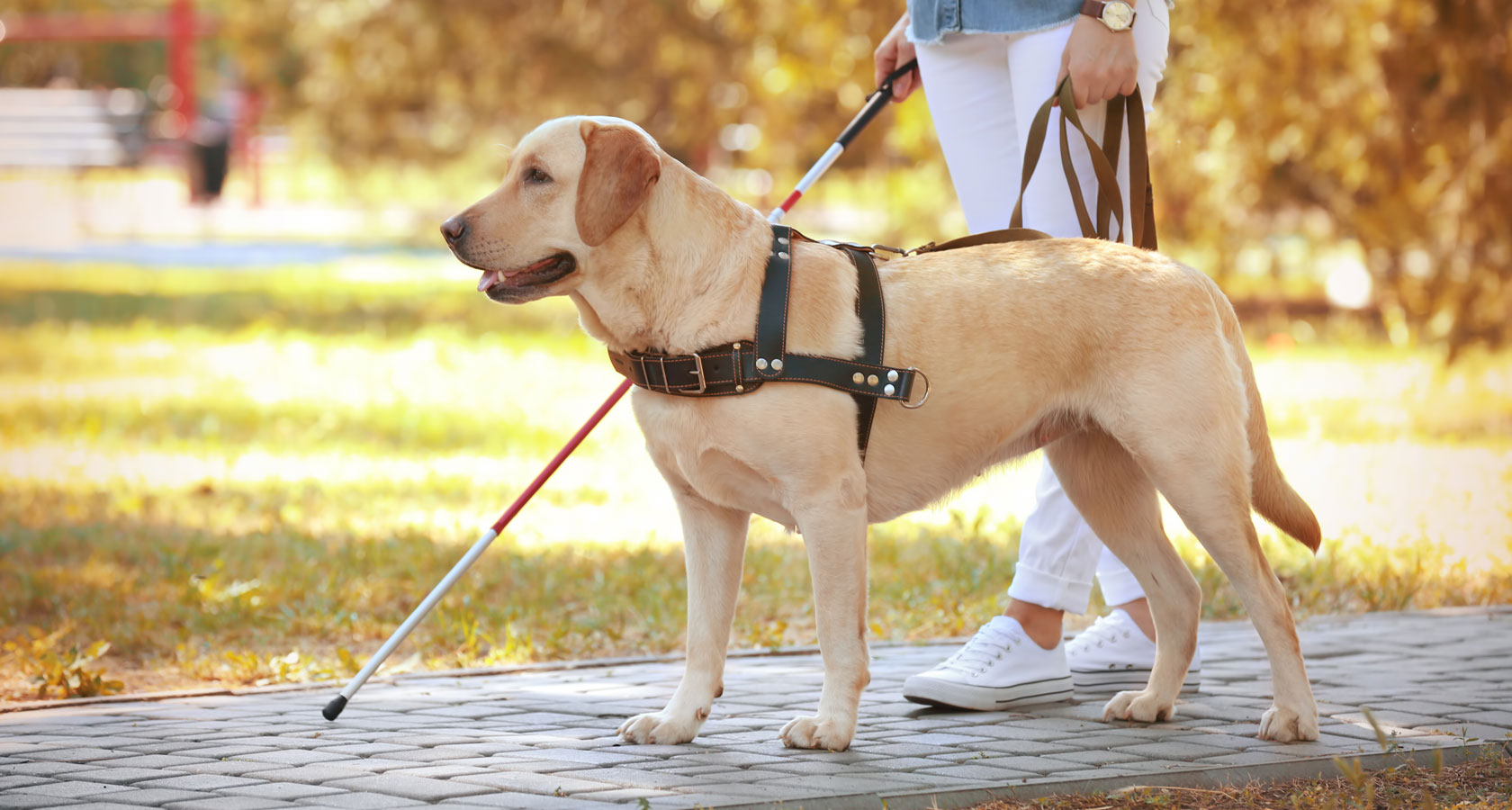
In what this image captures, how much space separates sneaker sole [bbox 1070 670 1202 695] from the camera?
4.60 metres

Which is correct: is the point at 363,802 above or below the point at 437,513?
below

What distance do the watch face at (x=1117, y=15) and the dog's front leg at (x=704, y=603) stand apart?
1683mm

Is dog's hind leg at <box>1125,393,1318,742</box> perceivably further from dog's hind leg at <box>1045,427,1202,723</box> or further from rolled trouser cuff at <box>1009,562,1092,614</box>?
rolled trouser cuff at <box>1009,562,1092,614</box>

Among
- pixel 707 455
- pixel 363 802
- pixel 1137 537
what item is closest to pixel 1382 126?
pixel 1137 537

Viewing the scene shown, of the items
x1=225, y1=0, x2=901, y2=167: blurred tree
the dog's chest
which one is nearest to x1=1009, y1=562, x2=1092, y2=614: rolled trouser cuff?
the dog's chest

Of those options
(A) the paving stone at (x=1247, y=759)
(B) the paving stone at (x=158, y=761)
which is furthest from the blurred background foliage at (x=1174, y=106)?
(A) the paving stone at (x=1247, y=759)

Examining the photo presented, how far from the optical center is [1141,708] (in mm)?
4133

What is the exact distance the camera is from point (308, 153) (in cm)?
2689

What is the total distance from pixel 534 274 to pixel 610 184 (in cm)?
29

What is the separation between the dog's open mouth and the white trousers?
4.69 ft

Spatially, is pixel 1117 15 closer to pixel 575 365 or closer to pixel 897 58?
pixel 897 58

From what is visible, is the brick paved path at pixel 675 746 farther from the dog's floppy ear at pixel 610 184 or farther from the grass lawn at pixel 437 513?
the dog's floppy ear at pixel 610 184

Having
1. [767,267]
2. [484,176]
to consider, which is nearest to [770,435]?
[767,267]

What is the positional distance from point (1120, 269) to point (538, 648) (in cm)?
248
